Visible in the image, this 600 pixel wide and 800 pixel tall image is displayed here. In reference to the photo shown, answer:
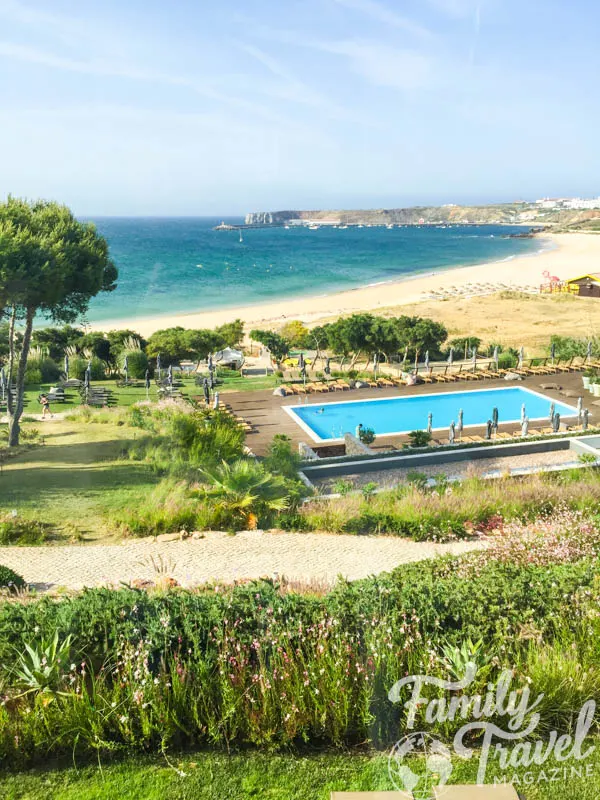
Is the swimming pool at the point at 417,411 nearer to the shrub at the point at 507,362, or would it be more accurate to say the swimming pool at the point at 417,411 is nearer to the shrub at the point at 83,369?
the shrub at the point at 507,362

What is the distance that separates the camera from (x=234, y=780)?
4418 millimetres

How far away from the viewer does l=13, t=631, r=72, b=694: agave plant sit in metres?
5.07

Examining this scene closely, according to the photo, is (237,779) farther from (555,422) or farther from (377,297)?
(377,297)

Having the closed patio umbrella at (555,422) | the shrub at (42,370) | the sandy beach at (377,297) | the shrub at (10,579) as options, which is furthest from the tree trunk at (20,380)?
the sandy beach at (377,297)

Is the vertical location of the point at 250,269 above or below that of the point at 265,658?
above

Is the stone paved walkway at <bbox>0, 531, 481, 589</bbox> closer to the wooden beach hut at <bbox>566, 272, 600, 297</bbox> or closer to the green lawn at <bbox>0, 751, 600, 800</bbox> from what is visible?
the green lawn at <bbox>0, 751, 600, 800</bbox>

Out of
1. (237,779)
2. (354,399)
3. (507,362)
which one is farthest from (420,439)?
(237,779)

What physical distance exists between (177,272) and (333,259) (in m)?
30.5

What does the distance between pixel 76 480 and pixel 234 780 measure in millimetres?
8760

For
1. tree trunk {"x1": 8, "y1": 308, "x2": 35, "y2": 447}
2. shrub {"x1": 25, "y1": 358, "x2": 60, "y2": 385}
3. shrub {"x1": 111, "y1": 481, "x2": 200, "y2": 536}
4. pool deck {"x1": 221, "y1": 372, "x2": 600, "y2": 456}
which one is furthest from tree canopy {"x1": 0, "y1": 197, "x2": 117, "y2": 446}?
shrub {"x1": 25, "y1": 358, "x2": 60, "y2": 385}

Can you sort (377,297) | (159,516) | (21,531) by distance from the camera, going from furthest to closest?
(377,297)
(159,516)
(21,531)

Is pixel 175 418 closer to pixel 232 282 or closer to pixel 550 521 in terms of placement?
pixel 550 521

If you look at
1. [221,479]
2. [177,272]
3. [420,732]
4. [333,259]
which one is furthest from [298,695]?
[333,259]

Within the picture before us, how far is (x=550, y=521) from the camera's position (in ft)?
32.6
